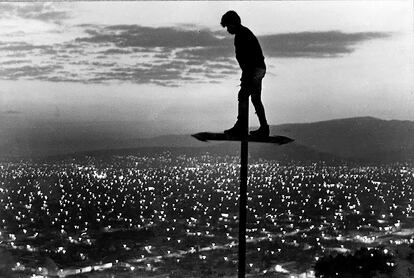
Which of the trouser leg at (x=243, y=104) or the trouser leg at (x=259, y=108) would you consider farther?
the trouser leg at (x=259, y=108)

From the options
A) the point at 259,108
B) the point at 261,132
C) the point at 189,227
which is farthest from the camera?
the point at 189,227

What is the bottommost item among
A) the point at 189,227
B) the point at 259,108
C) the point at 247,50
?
the point at 189,227

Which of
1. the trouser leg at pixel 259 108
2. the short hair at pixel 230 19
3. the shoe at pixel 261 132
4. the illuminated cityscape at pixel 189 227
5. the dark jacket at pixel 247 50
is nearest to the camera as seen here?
the short hair at pixel 230 19

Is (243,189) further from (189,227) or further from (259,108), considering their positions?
(189,227)

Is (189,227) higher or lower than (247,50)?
lower

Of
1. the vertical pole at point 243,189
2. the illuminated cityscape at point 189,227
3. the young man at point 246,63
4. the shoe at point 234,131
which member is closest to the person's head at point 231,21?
the young man at point 246,63

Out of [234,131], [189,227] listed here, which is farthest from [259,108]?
[189,227]

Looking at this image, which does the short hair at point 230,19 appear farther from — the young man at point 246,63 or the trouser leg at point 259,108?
the trouser leg at point 259,108

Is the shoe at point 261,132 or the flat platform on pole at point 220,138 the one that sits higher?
the shoe at point 261,132

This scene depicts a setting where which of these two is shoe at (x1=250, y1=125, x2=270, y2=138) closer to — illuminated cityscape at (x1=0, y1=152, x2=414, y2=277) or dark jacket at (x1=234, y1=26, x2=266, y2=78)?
dark jacket at (x1=234, y1=26, x2=266, y2=78)
